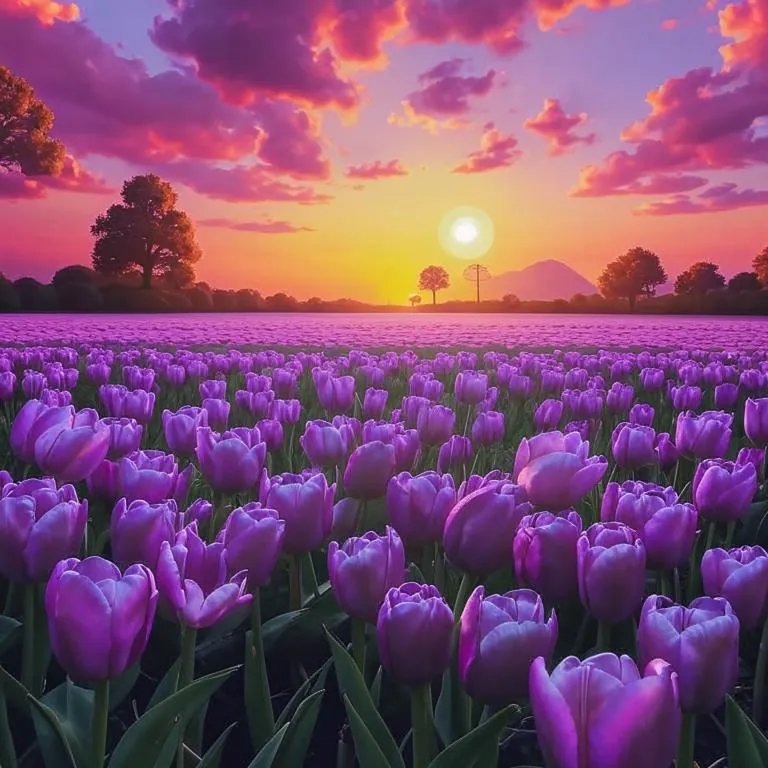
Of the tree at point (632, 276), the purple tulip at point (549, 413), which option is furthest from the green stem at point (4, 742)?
the tree at point (632, 276)

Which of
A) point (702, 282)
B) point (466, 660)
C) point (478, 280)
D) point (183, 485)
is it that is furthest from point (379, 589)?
point (702, 282)

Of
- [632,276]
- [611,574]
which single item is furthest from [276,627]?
[632,276]

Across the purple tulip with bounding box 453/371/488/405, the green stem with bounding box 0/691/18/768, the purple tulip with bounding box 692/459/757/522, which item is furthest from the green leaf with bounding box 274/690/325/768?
the purple tulip with bounding box 453/371/488/405

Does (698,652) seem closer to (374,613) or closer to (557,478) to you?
(374,613)

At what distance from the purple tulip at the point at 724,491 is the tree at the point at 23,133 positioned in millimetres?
53038

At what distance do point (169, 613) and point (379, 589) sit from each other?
408 mm

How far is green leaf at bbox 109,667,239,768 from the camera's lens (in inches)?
42.6

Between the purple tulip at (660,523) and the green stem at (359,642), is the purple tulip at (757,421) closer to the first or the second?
the purple tulip at (660,523)

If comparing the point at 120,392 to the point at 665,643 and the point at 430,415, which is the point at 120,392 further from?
the point at 665,643

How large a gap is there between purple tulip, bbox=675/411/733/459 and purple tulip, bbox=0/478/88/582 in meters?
2.26

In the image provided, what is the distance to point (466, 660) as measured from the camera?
1196 mm

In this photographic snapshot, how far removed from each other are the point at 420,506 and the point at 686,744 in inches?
32.7

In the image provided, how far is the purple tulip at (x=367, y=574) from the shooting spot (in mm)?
1409

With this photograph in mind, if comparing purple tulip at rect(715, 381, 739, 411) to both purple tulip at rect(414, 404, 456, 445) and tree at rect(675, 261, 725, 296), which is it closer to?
purple tulip at rect(414, 404, 456, 445)
